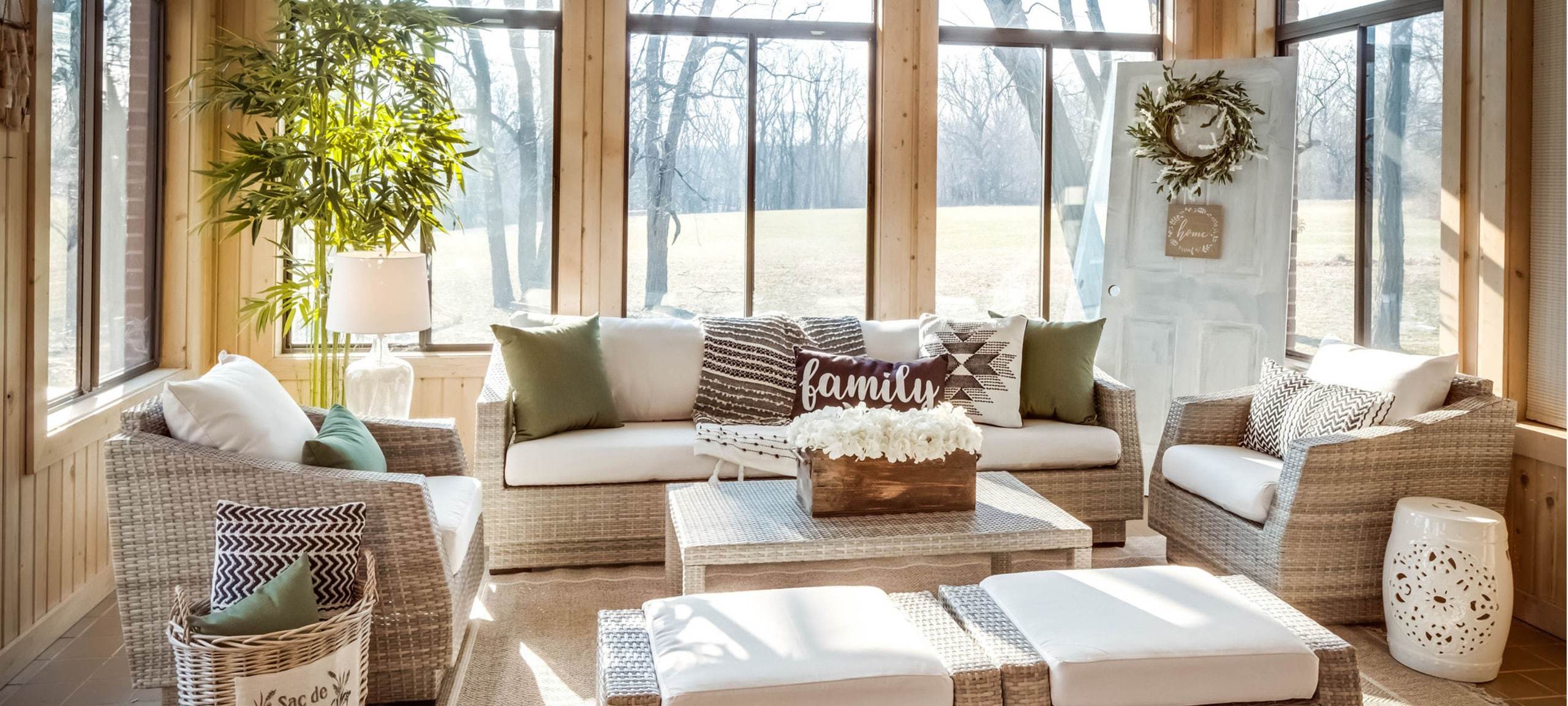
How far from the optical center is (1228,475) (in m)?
3.73

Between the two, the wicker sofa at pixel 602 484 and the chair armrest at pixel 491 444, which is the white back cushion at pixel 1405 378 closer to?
the wicker sofa at pixel 602 484

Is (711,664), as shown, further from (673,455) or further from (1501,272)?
(1501,272)

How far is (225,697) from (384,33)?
110 inches

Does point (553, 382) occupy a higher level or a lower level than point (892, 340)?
lower

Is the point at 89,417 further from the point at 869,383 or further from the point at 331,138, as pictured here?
the point at 869,383

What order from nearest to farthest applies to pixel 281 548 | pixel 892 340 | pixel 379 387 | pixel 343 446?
pixel 281 548, pixel 343 446, pixel 379 387, pixel 892 340

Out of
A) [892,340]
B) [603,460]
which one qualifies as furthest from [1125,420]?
[603,460]

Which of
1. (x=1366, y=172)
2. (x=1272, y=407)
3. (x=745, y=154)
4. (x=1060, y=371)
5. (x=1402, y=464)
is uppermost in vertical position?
(x=745, y=154)

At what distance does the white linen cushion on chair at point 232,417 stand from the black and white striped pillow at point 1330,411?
9.57 ft

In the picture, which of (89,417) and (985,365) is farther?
(985,365)

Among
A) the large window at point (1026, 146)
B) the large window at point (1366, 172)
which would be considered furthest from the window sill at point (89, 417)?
the large window at point (1366, 172)

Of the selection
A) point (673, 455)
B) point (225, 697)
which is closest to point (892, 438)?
point (673, 455)

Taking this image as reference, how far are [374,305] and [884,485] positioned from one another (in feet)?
6.53

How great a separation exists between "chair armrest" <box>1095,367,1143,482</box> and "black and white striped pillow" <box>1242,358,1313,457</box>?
394 millimetres
